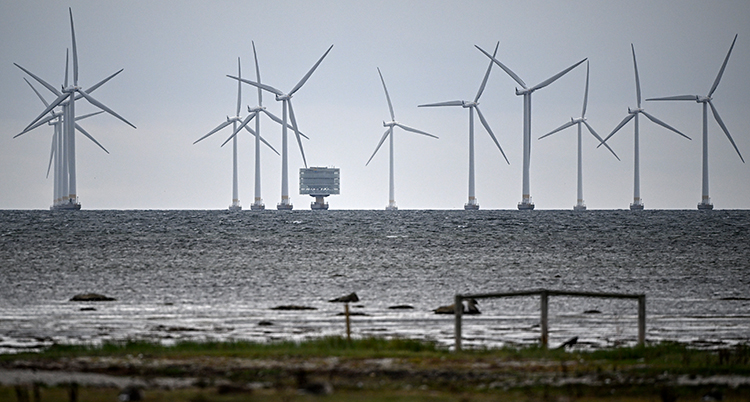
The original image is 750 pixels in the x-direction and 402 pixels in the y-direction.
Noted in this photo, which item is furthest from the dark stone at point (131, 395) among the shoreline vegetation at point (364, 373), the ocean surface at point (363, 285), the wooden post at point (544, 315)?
Answer: the ocean surface at point (363, 285)

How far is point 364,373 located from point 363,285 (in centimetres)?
3635

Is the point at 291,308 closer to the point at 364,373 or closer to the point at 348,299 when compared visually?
the point at 348,299

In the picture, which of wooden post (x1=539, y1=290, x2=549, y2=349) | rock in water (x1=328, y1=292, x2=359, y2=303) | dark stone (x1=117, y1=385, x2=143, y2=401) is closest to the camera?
dark stone (x1=117, y1=385, x2=143, y2=401)

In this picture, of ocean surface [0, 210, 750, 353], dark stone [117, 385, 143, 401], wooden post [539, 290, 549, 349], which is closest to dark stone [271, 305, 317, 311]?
ocean surface [0, 210, 750, 353]

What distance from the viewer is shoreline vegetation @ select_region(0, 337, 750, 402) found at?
50.1 ft

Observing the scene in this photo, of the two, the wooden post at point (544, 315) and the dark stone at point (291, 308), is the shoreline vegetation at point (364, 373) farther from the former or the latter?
the dark stone at point (291, 308)

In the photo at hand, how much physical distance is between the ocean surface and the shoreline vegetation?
3895mm

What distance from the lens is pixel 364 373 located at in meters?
17.8

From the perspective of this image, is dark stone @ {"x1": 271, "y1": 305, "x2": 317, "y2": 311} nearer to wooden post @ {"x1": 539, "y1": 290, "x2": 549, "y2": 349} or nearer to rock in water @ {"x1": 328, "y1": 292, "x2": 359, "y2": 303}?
rock in water @ {"x1": 328, "y1": 292, "x2": 359, "y2": 303}

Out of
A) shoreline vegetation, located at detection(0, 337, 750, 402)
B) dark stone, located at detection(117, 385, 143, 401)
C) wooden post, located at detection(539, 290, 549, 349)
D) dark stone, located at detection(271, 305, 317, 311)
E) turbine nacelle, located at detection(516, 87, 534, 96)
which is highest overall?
turbine nacelle, located at detection(516, 87, 534, 96)

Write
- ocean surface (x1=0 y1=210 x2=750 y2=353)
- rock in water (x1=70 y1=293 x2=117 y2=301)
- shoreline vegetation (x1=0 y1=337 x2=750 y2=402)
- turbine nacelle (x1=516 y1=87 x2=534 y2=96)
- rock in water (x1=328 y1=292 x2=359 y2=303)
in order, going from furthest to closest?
1. turbine nacelle (x1=516 y1=87 x2=534 y2=96)
2. rock in water (x1=328 y1=292 x2=359 y2=303)
3. rock in water (x1=70 y1=293 x2=117 y2=301)
4. ocean surface (x1=0 y1=210 x2=750 y2=353)
5. shoreline vegetation (x1=0 y1=337 x2=750 y2=402)

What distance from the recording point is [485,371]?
1798cm

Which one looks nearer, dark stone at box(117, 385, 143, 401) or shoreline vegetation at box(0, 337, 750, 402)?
dark stone at box(117, 385, 143, 401)

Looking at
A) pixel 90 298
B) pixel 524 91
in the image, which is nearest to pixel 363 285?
pixel 90 298
